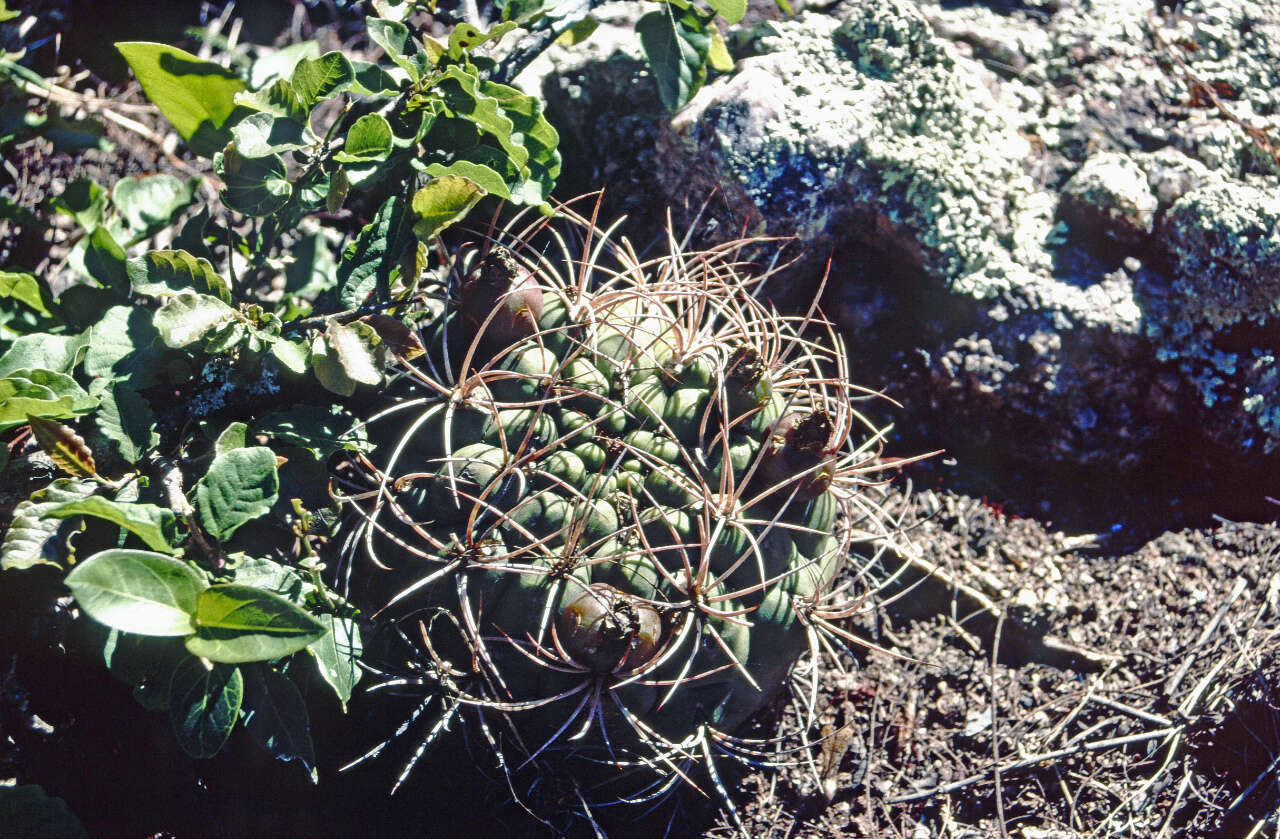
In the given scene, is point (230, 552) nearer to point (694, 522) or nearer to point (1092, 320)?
point (694, 522)

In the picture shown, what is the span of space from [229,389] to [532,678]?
0.81 metres

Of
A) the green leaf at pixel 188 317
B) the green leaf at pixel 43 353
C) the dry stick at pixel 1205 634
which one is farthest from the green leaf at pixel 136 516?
the dry stick at pixel 1205 634

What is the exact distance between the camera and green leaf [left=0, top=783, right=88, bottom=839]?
149 cm

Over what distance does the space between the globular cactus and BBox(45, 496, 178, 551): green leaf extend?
0.30 meters

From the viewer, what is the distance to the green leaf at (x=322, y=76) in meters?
1.56

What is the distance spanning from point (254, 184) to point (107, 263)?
1.60 ft

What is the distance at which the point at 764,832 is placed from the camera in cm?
192

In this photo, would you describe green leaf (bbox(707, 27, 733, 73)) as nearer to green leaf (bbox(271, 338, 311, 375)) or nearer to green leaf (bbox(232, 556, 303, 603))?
green leaf (bbox(271, 338, 311, 375))

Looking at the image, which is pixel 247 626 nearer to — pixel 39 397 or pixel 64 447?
pixel 64 447

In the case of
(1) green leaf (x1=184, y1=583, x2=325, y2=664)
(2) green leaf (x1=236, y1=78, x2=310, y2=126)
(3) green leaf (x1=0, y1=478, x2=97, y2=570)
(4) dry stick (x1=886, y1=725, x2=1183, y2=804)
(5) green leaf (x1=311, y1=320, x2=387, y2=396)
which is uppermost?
(2) green leaf (x1=236, y1=78, x2=310, y2=126)

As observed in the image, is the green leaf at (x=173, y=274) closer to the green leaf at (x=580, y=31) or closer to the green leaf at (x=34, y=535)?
the green leaf at (x=34, y=535)

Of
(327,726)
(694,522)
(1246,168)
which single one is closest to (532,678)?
(694,522)

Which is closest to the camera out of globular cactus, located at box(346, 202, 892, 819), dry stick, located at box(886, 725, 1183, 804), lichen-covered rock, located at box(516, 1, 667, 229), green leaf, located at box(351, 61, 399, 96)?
globular cactus, located at box(346, 202, 892, 819)

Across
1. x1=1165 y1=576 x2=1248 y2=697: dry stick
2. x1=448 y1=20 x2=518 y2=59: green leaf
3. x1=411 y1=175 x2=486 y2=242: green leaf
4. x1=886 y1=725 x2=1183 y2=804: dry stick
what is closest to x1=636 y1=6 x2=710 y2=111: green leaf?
x1=448 y1=20 x2=518 y2=59: green leaf
